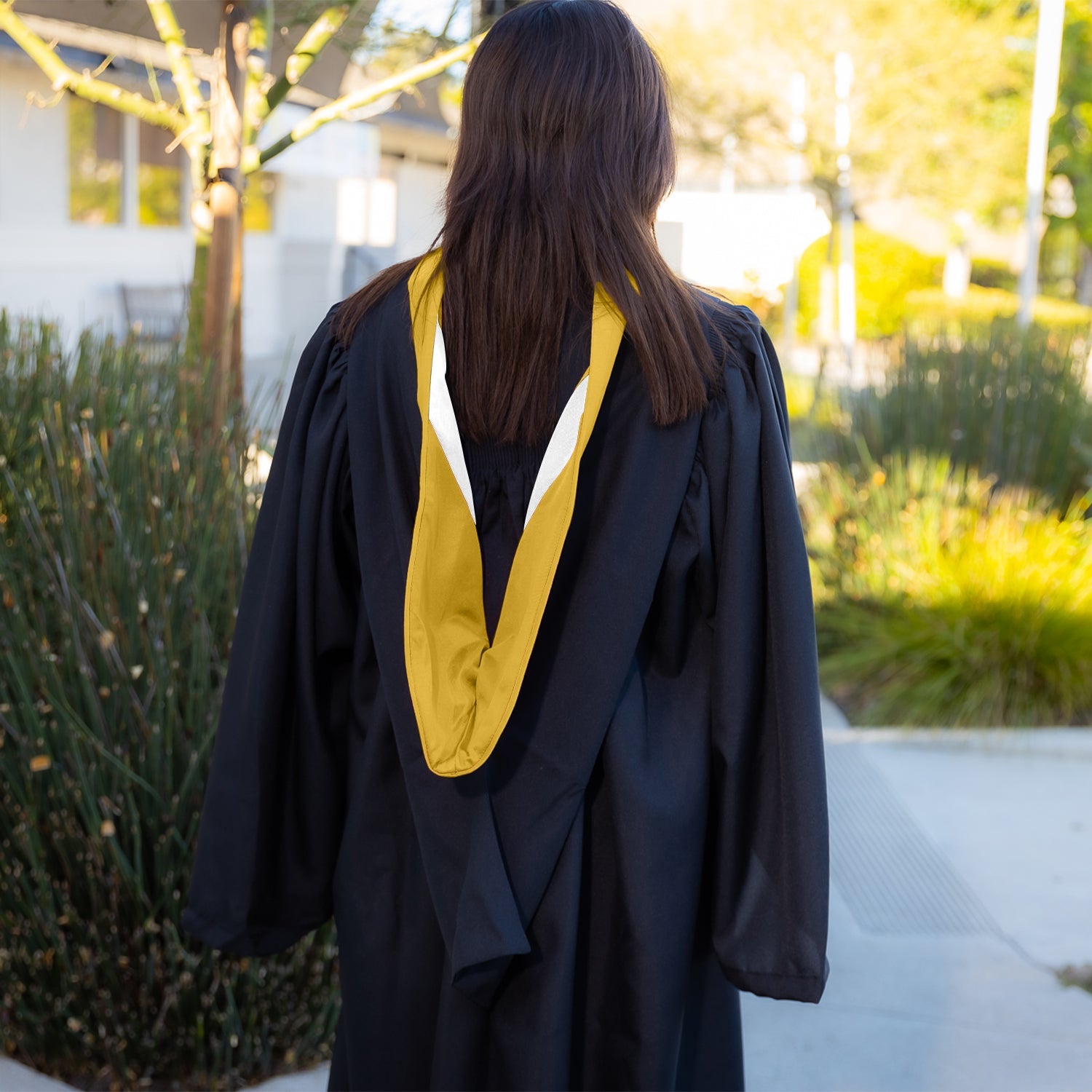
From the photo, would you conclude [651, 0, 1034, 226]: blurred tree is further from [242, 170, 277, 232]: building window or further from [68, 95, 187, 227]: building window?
[68, 95, 187, 227]: building window

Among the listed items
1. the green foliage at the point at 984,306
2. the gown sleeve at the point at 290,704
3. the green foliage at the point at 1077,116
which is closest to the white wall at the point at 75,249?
the gown sleeve at the point at 290,704

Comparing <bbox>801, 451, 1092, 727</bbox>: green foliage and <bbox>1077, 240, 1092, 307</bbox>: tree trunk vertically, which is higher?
<bbox>1077, 240, 1092, 307</bbox>: tree trunk

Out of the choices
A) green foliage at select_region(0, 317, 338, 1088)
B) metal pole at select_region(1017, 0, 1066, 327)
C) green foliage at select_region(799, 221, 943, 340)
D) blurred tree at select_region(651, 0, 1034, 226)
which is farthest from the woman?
green foliage at select_region(799, 221, 943, 340)

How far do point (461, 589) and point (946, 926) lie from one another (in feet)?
6.80

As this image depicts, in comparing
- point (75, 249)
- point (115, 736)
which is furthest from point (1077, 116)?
point (115, 736)

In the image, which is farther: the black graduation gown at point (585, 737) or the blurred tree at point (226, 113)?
the blurred tree at point (226, 113)

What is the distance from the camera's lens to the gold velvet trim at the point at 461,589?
1379 millimetres

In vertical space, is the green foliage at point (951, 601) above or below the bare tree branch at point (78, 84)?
below

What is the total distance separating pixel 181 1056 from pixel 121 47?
579 cm

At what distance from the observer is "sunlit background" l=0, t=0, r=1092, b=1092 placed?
2070 millimetres

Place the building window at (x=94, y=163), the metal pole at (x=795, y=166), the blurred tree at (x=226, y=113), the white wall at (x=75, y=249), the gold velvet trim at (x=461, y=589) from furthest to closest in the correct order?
the metal pole at (x=795, y=166), the building window at (x=94, y=163), the white wall at (x=75, y=249), the blurred tree at (x=226, y=113), the gold velvet trim at (x=461, y=589)

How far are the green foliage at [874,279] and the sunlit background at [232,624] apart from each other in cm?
1411

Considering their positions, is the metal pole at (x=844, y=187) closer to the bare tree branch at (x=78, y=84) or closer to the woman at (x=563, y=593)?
the bare tree branch at (x=78, y=84)

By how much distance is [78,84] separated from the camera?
2.61m
